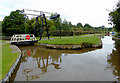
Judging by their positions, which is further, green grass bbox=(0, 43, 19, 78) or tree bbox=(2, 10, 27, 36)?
tree bbox=(2, 10, 27, 36)

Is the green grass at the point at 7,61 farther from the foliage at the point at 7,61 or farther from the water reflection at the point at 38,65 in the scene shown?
the water reflection at the point at 38,65

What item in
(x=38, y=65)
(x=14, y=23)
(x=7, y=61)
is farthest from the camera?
(x=14, y=23)

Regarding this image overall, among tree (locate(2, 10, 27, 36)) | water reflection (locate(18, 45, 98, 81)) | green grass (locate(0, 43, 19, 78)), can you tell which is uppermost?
tree (locate(2, 10, 27, 36))

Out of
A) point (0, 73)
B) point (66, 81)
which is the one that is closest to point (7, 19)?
point (0, 73)

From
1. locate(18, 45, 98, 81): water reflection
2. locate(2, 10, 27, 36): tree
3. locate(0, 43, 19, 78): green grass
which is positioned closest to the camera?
locate(0, 43, 19, 78): green grass

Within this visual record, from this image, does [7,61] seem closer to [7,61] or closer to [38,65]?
[7,61]

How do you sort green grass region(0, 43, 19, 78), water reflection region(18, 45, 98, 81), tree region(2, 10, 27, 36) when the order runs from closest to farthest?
green grass region(0, 43, 19, 78), water reflection region(18, 45, 98, 81), tree region(2, 10, 27, 36)

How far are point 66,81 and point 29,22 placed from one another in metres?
28.5

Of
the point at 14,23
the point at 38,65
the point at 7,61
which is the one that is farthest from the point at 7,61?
the point at 14,23

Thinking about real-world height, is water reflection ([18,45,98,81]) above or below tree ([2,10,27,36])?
below

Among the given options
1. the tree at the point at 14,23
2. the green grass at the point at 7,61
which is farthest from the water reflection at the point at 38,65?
the tree at the point at 14,23

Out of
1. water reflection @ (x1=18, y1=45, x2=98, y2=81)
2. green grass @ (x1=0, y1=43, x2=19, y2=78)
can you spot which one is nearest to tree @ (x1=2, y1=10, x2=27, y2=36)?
green grass @ (x1=0, y1=43, x2=19, y2=78)

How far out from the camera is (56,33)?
35.8 metres

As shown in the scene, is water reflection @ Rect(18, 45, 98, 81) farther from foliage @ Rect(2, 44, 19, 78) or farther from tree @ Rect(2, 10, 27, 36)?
tree @ Rect(2, 10, 27, 36)
